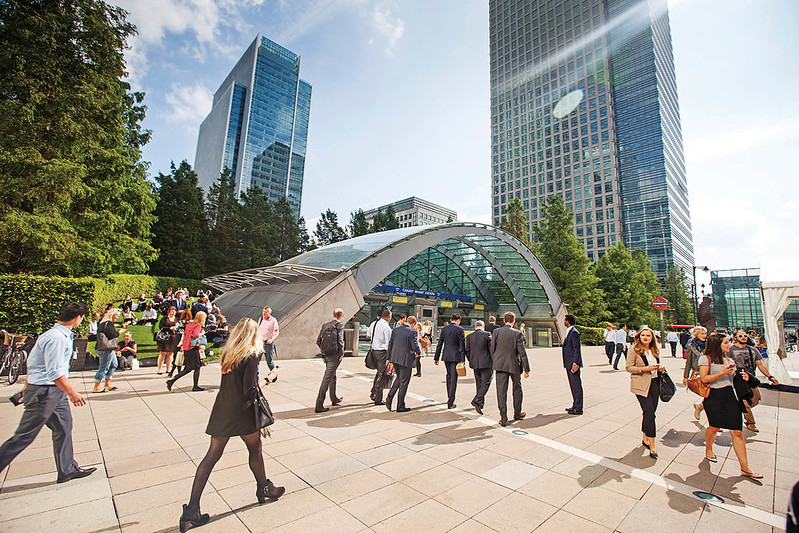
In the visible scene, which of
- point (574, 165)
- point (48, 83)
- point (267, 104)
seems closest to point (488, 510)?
point (48, 83)

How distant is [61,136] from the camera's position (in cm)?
1553

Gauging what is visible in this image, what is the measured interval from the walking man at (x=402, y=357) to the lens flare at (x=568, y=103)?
4402 inches

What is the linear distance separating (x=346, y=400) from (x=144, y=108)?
26.9 meters

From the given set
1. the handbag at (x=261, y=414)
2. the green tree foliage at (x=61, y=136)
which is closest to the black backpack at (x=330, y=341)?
the handbag at (x=261, y=414)

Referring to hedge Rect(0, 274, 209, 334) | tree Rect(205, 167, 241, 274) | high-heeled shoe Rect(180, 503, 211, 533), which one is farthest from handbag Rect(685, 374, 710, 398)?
tree Rect(205, 167, 241, 274)

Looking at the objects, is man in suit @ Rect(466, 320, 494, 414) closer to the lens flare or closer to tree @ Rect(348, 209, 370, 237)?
tree @ Rect(348, 209, 370, 237)

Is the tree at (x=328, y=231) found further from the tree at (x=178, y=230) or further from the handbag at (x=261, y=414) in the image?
the handbag at (x=261, y=414)

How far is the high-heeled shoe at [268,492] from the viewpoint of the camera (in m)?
3.33

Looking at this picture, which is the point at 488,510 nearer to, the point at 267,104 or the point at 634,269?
the point at 634,269

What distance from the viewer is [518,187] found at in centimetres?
10456

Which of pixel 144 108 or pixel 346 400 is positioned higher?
pixel 144 108

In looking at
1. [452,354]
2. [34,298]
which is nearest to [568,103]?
[452,354]

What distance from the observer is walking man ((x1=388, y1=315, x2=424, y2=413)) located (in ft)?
22.5

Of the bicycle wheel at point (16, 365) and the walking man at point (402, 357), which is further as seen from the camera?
the bicycle wheel at point (16, 365)
